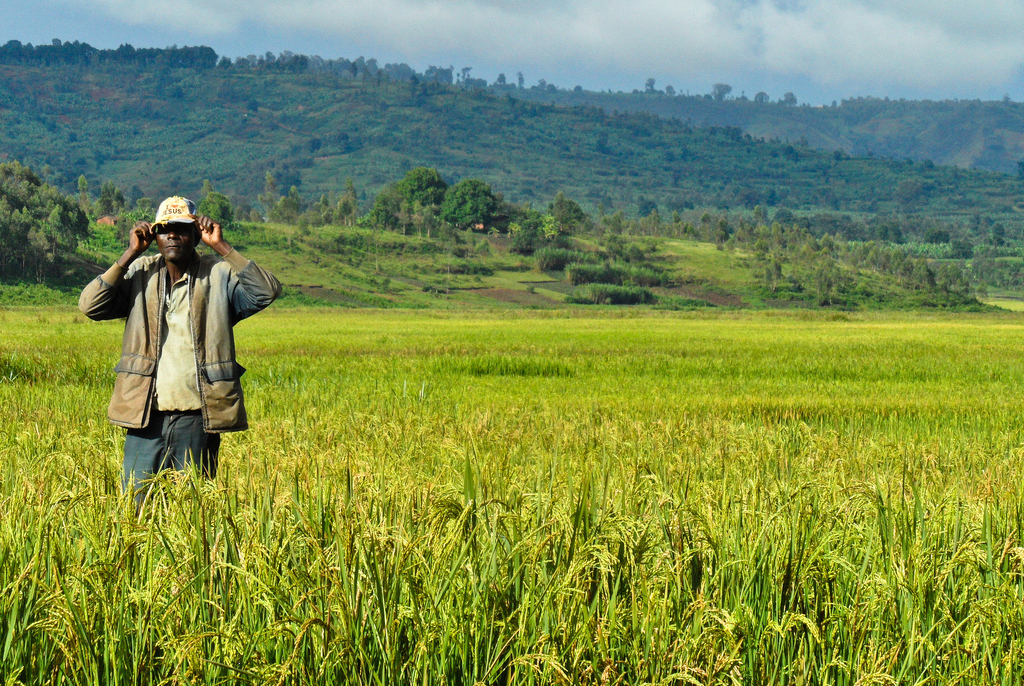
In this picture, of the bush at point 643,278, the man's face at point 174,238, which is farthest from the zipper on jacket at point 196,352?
the bush at point 643,278

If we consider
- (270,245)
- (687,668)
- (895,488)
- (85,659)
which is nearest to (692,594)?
(687,668)

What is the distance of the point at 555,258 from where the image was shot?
161750 mm

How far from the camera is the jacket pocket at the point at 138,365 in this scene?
18.2ft

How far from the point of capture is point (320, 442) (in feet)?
28.7

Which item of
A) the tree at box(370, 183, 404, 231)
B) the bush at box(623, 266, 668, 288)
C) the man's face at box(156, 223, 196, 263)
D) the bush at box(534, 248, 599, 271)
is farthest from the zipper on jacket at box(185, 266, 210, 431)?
the tree at box(370, 183, 404, 231)

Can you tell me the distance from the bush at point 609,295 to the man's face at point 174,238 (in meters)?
134

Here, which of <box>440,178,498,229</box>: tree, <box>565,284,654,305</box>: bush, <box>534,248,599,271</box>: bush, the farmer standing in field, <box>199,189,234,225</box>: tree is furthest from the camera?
<box>440,178,498,229</box>: tree

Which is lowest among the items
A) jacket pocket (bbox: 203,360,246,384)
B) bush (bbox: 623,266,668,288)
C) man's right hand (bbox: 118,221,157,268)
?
bush (bbox: 623,266,668,288)

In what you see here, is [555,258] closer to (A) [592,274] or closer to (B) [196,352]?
(A) [592,274]

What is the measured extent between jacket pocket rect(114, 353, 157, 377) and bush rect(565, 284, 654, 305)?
439 feet

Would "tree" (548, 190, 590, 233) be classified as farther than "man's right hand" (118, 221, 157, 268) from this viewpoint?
Yes

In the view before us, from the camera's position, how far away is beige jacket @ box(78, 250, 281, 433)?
5.55m

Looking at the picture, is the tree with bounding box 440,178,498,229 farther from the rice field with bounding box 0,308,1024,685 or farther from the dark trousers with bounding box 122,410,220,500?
the dark trousers with bounding box 122,410,220,500

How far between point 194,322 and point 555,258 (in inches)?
6185
